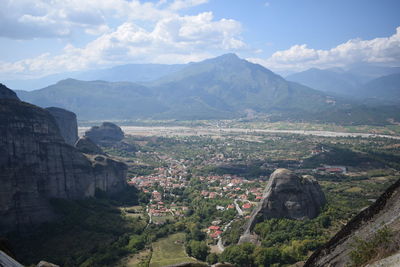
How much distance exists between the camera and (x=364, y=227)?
10.9m

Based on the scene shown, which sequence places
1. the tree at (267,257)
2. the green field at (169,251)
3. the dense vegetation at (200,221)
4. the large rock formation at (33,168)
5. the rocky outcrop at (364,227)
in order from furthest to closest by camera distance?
the large rock formation at (33,168), the green field at (169,251), the dense vegetation at (200,221), the tree at (267,257), the rocky outcrop at (364,227)

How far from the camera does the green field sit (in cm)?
3210

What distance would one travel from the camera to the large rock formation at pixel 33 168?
111 ft

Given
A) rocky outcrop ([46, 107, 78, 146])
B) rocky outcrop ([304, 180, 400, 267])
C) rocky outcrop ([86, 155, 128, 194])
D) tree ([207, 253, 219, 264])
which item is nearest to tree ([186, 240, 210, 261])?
tree ([207, 253, 219, 264])

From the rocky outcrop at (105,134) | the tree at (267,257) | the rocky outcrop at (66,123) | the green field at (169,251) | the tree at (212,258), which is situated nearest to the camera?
the tree at (267,257)

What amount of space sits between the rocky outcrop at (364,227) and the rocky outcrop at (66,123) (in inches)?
2921

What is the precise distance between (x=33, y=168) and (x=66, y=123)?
145 ft

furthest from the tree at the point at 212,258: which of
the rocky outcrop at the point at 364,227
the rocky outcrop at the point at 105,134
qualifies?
the rocky outcrop at the point at 105,134

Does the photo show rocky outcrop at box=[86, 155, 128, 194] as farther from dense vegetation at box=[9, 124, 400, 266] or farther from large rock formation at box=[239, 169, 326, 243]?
large rock formation at box=[239, 169, 326, 243]

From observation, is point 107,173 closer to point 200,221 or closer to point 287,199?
point 200,221

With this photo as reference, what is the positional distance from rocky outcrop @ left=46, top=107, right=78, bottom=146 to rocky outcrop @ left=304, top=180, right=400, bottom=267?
74.2m

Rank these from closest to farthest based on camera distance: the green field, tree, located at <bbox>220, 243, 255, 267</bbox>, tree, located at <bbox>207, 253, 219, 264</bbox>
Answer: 1. tree, located at <bbox>220, 243, 255, 267</bbox>
2. tree, located at <bbox>207, 253, 219, 264</bbox>
3. the green field

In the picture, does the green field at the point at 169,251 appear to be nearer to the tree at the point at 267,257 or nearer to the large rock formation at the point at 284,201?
the large rock formation at the point at 284,201

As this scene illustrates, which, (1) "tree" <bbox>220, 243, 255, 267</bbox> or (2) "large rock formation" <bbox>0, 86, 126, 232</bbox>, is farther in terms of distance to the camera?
(2) "large rock formation" <bbox>0, 86, 126, 232</bbox>
